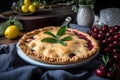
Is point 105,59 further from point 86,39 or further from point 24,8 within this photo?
point 24,8

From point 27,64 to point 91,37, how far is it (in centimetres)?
25

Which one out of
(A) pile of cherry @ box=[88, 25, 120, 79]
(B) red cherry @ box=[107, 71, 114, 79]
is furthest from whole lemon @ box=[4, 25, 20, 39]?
(B) red cherry @ box=[107, 71, 114, 79]

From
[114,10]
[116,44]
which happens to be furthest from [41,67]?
[114,10]

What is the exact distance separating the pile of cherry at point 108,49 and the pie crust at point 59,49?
3 cm

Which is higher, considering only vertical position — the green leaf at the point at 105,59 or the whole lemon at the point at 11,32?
the whole lemon at the point at 11,32

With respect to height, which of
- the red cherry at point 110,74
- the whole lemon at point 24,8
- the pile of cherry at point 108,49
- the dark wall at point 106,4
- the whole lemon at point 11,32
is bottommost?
the dark wall at point 106,4

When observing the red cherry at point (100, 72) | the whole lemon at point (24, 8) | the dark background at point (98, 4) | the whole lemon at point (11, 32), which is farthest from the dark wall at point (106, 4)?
the red cherry at point (100, 72)

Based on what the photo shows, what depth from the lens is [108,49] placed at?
72cm

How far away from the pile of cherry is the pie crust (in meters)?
0.03

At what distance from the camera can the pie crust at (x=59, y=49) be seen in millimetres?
649

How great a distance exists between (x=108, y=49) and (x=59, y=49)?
6.4 inches

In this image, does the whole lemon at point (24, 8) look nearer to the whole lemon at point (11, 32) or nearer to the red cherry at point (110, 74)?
the whole lemon at point (11, 32)

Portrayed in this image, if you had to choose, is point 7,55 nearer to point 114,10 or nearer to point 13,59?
point 13,59

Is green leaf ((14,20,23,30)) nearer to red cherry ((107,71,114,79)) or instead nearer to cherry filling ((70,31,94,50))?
cherry filling ((70,31,94,50))
